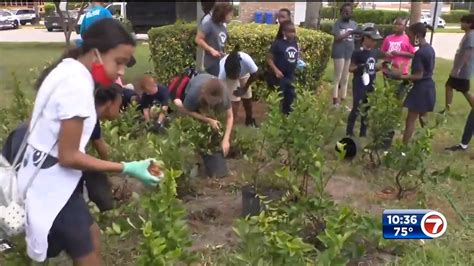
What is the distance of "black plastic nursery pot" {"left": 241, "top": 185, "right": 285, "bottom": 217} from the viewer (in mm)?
3686

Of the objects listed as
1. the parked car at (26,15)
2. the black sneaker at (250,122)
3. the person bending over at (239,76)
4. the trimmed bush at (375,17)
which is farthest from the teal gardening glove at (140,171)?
the parked car at (26,15)

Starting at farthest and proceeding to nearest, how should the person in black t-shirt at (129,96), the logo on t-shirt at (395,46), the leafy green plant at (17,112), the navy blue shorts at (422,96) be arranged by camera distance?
the logo on t-shirt at (395,46) → the person in black t-shirt at (129,96) → the navy blue shorts at (422,96) → the leafy green plant at (17,112)

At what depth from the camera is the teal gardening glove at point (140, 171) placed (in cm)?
216

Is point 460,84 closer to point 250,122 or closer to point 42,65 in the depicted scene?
point 250,122

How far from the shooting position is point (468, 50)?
6320 mm

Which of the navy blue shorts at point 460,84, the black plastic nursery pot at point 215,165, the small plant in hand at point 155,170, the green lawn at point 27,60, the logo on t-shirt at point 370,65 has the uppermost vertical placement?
the small plant in hand at point 155,170

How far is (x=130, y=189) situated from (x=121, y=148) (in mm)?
571

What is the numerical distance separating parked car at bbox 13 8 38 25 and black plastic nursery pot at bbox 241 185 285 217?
33697mm

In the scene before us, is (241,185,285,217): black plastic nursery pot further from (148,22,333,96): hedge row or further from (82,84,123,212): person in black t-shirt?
(148,22,333,96): hedge row

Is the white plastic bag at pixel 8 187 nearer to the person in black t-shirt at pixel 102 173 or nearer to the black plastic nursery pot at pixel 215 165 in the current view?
the person in black t-shirt at pixel 102 173

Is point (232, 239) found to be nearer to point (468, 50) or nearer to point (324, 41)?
point (468, 50)

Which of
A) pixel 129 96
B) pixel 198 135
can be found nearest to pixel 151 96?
pixel 129 96

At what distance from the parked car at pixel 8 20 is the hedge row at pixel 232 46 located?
25.9 m

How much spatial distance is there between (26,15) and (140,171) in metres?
36.5
